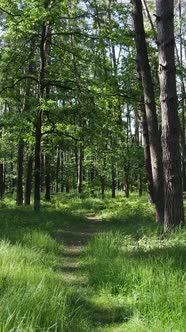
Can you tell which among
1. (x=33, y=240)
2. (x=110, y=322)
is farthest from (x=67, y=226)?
(x=110, y=322)

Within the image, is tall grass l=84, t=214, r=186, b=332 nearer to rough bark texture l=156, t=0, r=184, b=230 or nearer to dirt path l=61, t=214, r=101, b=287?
dirt path l=61, t=214, r=101, b=287

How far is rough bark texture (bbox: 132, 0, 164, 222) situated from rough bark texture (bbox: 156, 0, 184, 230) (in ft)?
7.74

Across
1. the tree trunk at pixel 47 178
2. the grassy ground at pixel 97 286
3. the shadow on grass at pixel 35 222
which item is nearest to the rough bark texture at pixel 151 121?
the grassy ground at pixel 97 286

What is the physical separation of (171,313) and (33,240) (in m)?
4.49

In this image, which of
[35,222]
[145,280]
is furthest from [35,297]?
[35,222]

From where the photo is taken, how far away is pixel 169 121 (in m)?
8.25

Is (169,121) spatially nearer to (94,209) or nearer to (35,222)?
(35,222)

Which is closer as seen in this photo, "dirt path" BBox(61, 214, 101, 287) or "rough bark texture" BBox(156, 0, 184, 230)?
"dirt path" BBox(61, 214, 101, 287)

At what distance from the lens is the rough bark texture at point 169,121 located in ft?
26.9

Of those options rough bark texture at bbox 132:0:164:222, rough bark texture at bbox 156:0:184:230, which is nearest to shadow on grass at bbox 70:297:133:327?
rough bark texture at bbox 156:0:184:230

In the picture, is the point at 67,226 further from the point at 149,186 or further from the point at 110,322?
the point at 110,322

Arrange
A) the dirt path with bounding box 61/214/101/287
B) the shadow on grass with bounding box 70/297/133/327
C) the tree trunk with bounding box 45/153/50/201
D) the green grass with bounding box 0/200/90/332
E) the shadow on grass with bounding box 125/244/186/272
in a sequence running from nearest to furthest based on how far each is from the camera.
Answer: the green grass with bounding box 0/200/90/332
the shadow on grass with bounding box 70/297/133/327
the shadow on grass with bounding box 125/244/186/272
the dirt path with bounding box 61/214/101/287
the tree trunk with bounding box 45/153/50/201

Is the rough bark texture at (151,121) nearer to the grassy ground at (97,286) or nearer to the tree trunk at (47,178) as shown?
the grassy ground at (97,286)

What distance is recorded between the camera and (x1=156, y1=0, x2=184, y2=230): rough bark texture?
8203 mm
